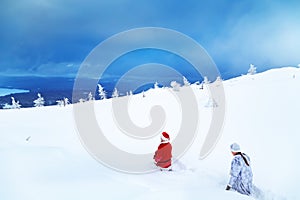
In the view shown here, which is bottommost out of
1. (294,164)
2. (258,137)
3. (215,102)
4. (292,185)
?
(292,185)

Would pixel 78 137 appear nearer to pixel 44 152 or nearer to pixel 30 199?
pixel 44 152

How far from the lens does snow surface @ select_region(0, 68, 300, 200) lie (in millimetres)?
4480

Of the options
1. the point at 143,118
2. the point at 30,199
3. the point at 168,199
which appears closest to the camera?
the point at 30,199

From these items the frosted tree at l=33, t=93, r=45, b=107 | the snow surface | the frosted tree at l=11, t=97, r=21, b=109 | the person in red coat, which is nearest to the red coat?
the person in red coat

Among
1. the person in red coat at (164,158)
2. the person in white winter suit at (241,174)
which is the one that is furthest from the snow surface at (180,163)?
the person in white winter suit at (241,174)

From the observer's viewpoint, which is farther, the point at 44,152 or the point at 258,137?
the point at 258,137

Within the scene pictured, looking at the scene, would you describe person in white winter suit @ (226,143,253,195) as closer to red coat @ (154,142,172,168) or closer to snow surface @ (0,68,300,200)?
snow surface @ (0,68,300,200)

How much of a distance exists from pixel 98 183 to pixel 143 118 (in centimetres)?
1210

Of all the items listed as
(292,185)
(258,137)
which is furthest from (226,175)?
(258,137)

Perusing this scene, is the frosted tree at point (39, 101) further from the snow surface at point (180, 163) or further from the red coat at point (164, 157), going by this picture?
the red coat at point (164, 157)

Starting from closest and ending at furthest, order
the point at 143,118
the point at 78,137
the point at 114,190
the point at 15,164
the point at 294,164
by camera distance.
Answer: the point at 114,190 → the point at 15,164 → the point at 294,164 → the point at 78,137 → the point at 143,118

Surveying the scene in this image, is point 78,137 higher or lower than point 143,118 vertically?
lower

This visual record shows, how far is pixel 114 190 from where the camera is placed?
15.4ft

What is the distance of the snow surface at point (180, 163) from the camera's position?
4480 mm
